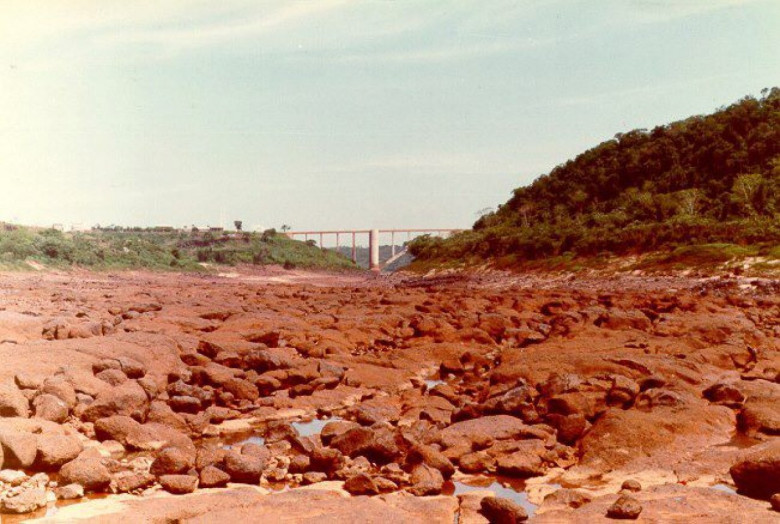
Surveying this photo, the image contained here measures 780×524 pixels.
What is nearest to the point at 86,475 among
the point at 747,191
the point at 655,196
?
the point at 747,191

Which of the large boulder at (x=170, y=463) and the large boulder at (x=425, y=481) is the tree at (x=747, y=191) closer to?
the large boulder at (x=425, y=481)

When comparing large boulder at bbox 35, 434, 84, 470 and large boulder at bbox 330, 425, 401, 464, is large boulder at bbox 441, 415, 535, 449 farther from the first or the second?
large boulder at bbox 35, 434, 84, 470

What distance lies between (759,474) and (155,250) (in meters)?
55.0

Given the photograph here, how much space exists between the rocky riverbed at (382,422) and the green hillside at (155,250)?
25.4 metres

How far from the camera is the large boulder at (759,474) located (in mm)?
5672

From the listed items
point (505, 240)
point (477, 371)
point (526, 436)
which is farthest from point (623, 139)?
point (526, 436)

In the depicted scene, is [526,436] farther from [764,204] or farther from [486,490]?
[764,204]

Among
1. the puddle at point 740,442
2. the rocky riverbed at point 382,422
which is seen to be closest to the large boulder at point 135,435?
the rocky riverbed at point 382,422

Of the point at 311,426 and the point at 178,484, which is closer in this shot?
the point at 178,484

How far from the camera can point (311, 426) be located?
862cm

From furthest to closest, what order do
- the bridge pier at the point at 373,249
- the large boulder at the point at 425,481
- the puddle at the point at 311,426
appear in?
the bridge pier at the point at 373,249 < the puddle at the point at 311,426 < the large boulder at the point at 425,481

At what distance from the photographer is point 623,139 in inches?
2429

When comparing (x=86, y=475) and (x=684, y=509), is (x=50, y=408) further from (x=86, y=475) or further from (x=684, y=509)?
(x=684, y=509)

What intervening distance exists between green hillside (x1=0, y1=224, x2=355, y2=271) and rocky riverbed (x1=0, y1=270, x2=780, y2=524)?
25.4 meters
